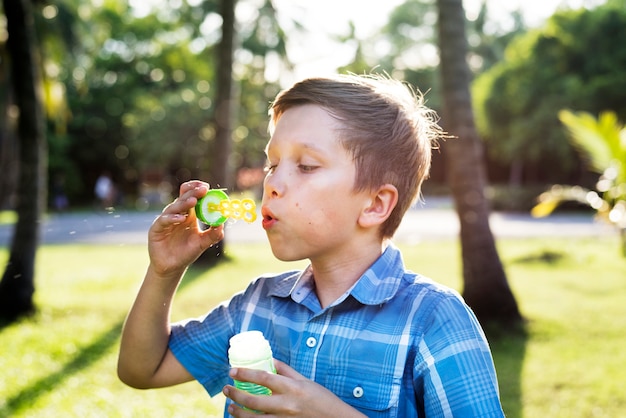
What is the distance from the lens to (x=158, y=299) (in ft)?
5.58

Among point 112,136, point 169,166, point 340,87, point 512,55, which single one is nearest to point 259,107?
point 169,166

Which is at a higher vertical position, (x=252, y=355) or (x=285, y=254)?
(x=285, y=254)

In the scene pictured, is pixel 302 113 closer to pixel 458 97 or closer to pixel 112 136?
pixel 458 97

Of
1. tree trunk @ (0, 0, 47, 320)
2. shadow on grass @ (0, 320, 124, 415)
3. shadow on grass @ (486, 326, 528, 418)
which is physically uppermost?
tree trunk @ (0, 0, 47, 320)

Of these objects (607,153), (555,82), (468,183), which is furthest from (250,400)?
(555,82)

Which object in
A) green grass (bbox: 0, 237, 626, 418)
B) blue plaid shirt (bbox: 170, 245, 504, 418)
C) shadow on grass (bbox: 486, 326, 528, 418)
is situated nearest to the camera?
blue plaid shirt (bbox: 170, 245, 504, 418)

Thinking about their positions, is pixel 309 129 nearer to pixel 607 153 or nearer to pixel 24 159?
pixel 24 159

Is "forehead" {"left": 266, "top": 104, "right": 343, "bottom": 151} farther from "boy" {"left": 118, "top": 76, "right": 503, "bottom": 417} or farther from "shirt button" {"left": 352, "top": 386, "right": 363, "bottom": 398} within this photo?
"shirt button" {"left": 352, "top": 386, "right": 363, "bottom": 398}

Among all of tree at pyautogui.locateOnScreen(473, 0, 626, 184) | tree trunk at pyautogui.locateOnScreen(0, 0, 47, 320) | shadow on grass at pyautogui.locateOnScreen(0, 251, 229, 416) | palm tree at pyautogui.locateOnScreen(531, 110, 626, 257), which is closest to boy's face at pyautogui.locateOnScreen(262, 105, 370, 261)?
shadow on grass at pyautogui.locateOnScreen(0, 251, 229, 416)

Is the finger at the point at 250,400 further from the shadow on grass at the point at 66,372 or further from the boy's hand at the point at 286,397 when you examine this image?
the shadow on grass at the point at 66,372

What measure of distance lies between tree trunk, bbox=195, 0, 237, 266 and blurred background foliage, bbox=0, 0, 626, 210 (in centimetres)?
128

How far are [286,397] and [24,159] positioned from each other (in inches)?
235

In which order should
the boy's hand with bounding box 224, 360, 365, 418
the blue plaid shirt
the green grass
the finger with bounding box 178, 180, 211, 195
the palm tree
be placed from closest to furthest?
the boy's hand with bounding box 224, 360, 365, 418, the blue plaid shirt, the finger with bounding box 178, 180, 211, 195, the green grass, the palm tree

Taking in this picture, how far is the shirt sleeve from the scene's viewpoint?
4.38ft
